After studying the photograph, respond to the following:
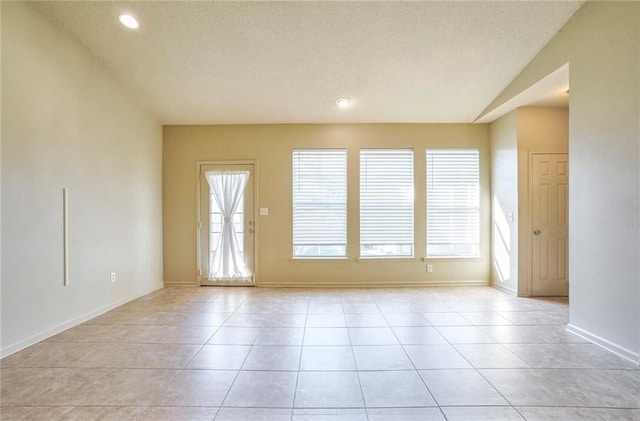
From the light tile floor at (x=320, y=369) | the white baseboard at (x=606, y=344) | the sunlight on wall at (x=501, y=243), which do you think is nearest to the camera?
Answer: the light tile floor at (x=320, y=369)

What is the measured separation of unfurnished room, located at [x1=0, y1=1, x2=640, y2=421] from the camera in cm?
217

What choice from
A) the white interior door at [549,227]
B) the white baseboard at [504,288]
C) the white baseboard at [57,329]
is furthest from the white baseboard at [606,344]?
the white baseboard at [57,329]

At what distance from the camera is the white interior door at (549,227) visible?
170 inches

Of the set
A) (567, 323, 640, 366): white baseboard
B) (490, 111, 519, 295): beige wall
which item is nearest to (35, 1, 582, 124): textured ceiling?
(490, 111, 519, 295): beige wall

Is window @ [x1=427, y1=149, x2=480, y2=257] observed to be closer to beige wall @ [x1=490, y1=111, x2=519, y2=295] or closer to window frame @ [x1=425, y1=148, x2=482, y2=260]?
window frame @ [x1=425, y1=148, x2=482, y2=260]

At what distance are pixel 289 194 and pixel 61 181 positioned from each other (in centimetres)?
283

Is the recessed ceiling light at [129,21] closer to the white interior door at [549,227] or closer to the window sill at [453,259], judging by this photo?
the window sill at [453,259]

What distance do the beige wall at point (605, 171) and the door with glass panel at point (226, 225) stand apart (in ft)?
13.5

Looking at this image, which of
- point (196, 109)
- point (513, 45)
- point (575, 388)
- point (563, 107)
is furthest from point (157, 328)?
point (563, 107)

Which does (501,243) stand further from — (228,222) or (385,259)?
(228,222)

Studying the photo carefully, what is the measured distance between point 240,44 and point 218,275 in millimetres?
3396

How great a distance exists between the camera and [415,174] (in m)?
4.98

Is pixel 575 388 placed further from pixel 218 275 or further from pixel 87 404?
pixel 218 275

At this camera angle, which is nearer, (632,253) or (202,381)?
(202,381)
